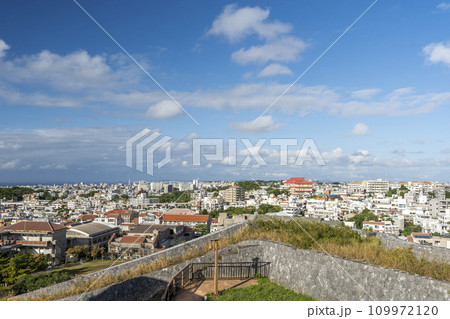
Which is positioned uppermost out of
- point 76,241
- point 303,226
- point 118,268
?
point 303,226

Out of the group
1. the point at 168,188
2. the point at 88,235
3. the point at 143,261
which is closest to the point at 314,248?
the point at 143,261

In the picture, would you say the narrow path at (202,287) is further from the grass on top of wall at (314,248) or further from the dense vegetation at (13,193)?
the dense vegetation at (13,193)

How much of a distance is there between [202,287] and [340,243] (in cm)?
349

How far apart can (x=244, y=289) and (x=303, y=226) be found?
117 inches

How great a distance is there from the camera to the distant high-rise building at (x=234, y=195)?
83062 millimetres

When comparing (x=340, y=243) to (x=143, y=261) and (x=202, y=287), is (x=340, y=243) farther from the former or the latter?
(x=143, y=261)

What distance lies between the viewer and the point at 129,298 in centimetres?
613

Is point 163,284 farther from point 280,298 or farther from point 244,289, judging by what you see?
point 280,298

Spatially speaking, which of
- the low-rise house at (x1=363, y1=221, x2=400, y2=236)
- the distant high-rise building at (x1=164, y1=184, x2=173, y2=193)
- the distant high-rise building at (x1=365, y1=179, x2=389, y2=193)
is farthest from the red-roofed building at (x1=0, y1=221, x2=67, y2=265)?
the distant high-rise building at (x1=365, y1=179, x2=389, y2=193)

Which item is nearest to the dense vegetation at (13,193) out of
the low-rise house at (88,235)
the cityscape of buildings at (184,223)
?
the cityscape of buildings at (184,223)

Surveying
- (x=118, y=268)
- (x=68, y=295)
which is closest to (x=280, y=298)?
(x=118, y=268)

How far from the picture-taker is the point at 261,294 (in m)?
6.52

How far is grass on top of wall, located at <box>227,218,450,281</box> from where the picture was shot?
5.30 m

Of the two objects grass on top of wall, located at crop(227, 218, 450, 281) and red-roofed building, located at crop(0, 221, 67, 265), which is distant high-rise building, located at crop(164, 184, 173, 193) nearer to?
red-roofed building, located at crop(0, 221, 67, 265)
